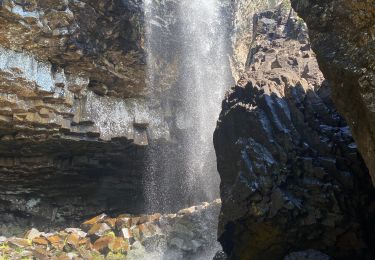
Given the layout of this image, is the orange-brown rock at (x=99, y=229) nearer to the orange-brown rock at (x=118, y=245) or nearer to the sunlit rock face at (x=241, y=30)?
the orange-brown rock at (x=118, y=245)

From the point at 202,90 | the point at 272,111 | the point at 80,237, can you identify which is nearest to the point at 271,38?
the point at 272,111

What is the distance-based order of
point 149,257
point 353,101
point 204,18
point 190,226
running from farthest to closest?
1. point 204,18
2. point 190,226
3. point 149,257
4. point 353,101

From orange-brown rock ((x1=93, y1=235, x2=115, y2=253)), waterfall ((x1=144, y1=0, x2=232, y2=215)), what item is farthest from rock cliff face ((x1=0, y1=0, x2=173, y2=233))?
orange-brown rock ((x1=93, y1=235, x2=115, y2=253))

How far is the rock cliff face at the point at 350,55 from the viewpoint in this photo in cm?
394

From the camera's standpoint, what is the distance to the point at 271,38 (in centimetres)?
1023

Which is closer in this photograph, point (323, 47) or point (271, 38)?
point (323, 47)

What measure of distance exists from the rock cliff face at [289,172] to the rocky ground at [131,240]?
386 cm

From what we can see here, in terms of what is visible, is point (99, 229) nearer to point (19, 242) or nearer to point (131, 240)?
point (131, 240)

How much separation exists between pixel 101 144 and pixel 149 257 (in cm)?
376

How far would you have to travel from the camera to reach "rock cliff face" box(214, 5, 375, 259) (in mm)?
6363

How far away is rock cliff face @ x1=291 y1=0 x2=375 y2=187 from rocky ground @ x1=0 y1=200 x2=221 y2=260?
25.9 ft

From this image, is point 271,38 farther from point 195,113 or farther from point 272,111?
point 195,113

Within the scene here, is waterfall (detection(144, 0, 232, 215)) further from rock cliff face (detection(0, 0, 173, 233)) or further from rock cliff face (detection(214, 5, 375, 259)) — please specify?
rock cliff face (detection(214, 5, 375, 259))

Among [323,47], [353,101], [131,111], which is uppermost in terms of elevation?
[131,111]
